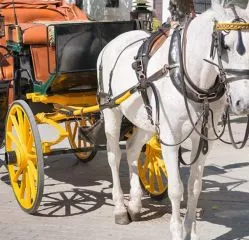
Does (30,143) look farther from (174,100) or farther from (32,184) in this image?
(174,100)

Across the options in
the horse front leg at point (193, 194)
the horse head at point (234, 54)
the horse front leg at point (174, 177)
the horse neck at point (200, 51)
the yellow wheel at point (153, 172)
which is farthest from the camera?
the yellow wheel at point (153, 172)

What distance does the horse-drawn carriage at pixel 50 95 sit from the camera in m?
5.76

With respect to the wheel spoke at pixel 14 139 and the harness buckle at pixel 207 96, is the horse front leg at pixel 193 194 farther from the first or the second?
the wheel spoke at pixel 14 139

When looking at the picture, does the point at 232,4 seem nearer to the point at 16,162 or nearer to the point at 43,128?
the point at 16,162

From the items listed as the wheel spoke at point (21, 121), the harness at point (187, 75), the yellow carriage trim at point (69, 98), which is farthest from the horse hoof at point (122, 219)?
the yellow carriage trim at point (69, 98)

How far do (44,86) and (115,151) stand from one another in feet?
3.33

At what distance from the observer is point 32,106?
6.50 metres

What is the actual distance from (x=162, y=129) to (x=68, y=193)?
2372mm

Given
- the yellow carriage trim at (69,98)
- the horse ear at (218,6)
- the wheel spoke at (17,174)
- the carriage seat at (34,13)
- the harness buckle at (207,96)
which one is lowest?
the wheel spoke at (17,174)

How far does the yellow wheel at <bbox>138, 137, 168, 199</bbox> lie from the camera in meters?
6.17

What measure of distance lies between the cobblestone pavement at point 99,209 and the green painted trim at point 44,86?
3.79 ft

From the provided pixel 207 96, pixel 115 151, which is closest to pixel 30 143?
pixel 115 151

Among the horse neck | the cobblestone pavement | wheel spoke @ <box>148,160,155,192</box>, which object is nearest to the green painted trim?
the cobblestone pavement

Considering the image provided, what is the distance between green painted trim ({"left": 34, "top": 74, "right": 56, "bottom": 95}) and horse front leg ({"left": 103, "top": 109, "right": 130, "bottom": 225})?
67 cm
